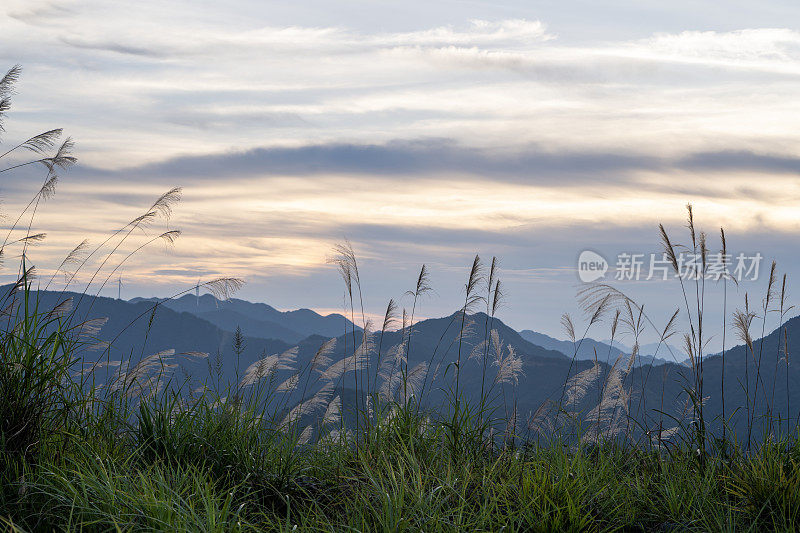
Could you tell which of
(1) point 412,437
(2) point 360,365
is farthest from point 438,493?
(2) point 360,365

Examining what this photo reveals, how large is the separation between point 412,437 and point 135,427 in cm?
227

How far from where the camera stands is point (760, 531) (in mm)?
4461

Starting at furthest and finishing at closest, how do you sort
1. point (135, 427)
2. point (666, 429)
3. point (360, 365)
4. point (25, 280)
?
point (360, 365) → point (666, 429) → point (135, 427) → point (25, 280)

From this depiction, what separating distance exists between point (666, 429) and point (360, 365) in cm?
306

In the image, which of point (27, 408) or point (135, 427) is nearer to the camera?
point (27, 408)

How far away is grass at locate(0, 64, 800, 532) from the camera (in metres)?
3.89

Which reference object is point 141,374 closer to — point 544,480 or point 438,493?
point 438,493

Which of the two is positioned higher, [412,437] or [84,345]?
[84,345]

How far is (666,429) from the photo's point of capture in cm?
596

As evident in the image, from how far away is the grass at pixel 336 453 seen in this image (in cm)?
389

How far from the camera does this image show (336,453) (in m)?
5.48

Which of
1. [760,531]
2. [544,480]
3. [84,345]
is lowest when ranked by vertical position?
[760,531]

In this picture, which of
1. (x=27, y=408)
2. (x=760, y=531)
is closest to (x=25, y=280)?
(x=27, y=408)

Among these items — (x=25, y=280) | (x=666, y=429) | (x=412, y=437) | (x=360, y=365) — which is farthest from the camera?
(x=360, y=365)
